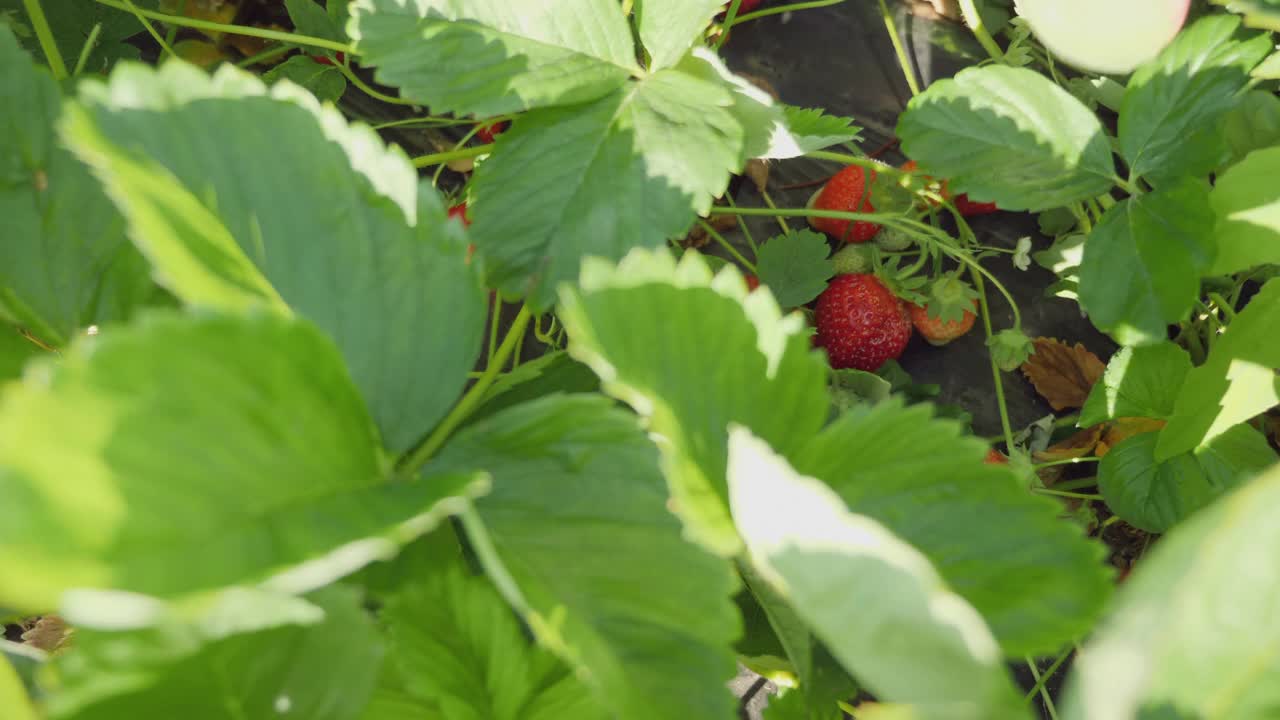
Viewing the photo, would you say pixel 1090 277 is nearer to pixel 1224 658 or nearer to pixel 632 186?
pixel 632 186

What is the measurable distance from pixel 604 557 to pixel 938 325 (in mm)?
696

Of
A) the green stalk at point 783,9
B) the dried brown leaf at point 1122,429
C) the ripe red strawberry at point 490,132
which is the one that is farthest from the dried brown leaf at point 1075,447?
the ripe red strawberry at point 490,132

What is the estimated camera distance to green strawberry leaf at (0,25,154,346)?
16.0 inches

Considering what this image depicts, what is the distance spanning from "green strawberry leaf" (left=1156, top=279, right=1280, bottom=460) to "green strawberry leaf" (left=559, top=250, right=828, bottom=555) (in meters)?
0.52

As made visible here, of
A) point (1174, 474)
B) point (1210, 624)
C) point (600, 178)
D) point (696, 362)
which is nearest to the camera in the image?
point (1210, 624)

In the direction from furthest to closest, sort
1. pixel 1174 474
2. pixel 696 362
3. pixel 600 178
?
pixel 1174 474 < pixel 600 178 < pixel 696 362

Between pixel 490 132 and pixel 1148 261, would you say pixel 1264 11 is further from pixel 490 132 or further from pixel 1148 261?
pixel 490 132

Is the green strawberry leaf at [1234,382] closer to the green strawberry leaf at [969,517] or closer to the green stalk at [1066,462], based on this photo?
the green stalk at [1066,462]

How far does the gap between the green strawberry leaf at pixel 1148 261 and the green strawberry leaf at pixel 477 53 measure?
18.5 inches

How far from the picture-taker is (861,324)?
91 centimetres

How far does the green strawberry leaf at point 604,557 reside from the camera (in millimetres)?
345

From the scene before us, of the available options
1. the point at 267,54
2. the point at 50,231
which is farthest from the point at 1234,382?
the point at 267,54

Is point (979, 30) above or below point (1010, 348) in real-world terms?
above

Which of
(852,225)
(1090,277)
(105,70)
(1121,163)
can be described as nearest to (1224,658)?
(1090,277)
